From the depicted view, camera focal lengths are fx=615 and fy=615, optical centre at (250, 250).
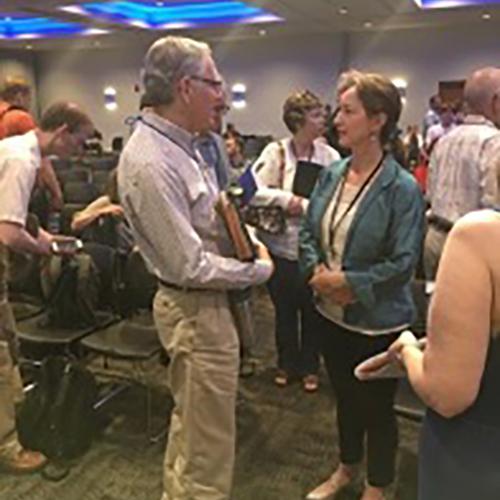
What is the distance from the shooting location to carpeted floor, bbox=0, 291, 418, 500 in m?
2.44

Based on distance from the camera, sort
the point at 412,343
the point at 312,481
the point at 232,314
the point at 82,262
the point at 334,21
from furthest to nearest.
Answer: the point at 334,21
the point at 82,262
the point at 312,481
the point at 232,314
the point at 412,343

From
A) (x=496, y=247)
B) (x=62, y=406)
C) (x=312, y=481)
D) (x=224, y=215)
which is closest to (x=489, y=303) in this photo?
(x=496, y=247)

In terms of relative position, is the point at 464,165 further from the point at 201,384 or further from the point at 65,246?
the point at 65,246

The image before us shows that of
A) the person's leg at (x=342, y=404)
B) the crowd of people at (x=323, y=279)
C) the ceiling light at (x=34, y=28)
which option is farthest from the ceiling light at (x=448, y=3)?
the person's leg at (x=342, y=404)

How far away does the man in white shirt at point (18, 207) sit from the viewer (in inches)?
91.0

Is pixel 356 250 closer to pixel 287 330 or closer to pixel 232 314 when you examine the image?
pixel 232 314

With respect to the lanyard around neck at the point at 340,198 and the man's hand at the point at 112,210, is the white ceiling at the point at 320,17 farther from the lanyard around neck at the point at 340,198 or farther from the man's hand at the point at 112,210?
the lanyard around neck at the point at 340,198

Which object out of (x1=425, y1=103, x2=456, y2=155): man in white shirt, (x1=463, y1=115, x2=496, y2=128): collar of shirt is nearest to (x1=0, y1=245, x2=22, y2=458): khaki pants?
(x1=463, y1=115, x2=496, y2=128): collar of shirt

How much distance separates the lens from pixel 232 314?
75.9 inches

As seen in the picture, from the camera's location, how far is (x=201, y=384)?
1.88 m

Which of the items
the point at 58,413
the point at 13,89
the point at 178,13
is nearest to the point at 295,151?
the point at 58,413

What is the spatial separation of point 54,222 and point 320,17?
26.3 ft

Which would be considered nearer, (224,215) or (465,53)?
(224,215)

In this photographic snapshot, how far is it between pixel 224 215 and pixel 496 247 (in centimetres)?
95
